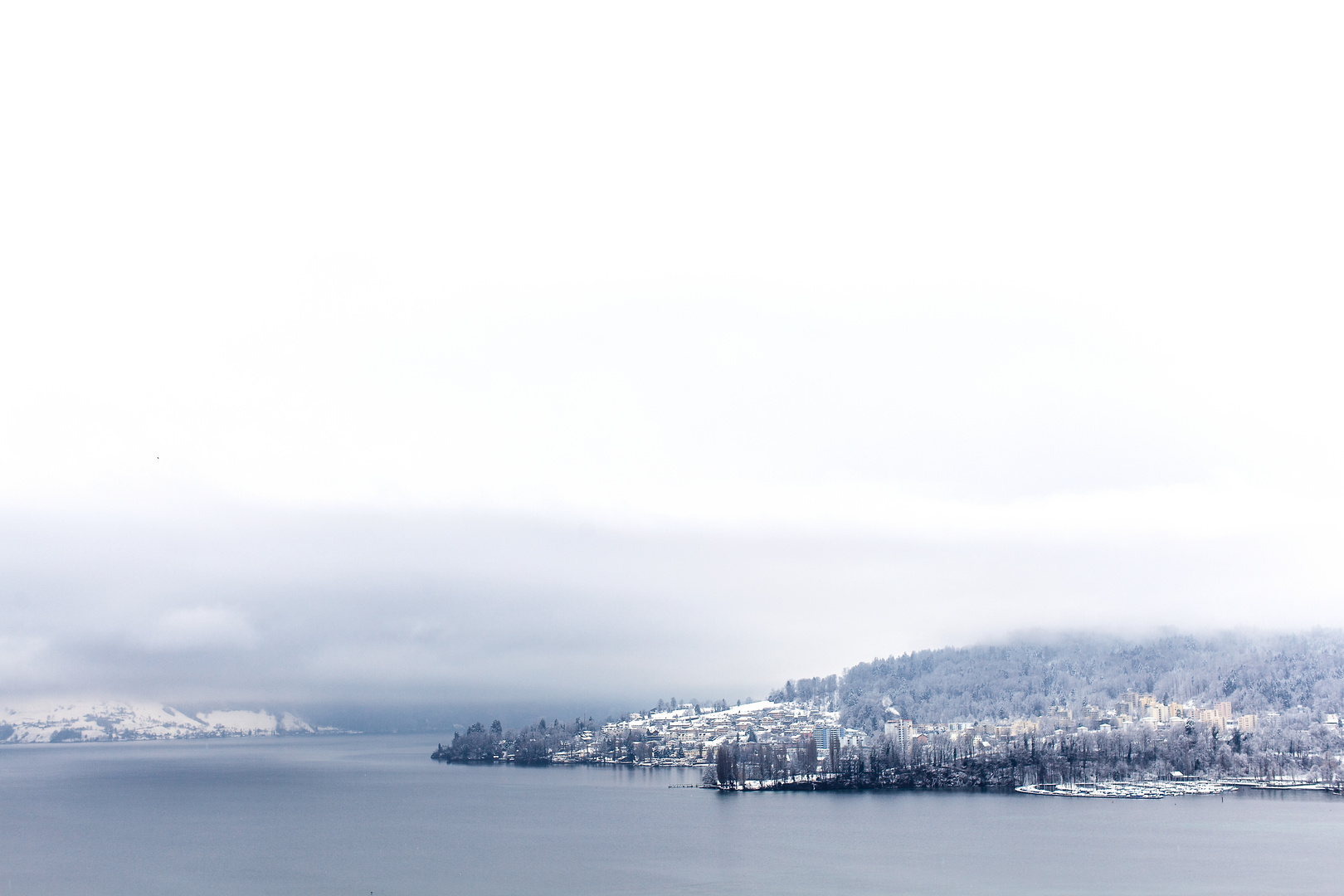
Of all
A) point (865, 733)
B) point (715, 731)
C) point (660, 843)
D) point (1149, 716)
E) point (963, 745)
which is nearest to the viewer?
point (660, 843)

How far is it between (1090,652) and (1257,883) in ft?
477

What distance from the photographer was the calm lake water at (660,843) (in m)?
42.1

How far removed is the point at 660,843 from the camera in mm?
53250

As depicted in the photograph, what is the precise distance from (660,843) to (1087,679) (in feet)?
419

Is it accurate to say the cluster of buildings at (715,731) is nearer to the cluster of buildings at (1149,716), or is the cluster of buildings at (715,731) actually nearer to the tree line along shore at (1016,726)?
the tree line along shore at (1016,726)

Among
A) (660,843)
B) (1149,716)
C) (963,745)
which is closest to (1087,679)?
(1149,716)

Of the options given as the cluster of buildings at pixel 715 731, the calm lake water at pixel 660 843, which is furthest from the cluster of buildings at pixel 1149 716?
the calm lake water at pixel 660 843

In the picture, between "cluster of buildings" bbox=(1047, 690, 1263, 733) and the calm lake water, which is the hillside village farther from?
the calm lake water

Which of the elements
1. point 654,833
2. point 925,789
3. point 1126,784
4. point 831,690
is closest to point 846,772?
point 925,789

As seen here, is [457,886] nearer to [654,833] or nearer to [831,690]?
[654,833]

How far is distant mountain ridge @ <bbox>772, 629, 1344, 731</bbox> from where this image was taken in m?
131

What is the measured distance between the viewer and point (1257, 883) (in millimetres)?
41031

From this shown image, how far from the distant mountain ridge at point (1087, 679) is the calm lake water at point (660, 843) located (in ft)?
200

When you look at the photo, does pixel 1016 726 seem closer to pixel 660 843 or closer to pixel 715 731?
pixel 715 731
